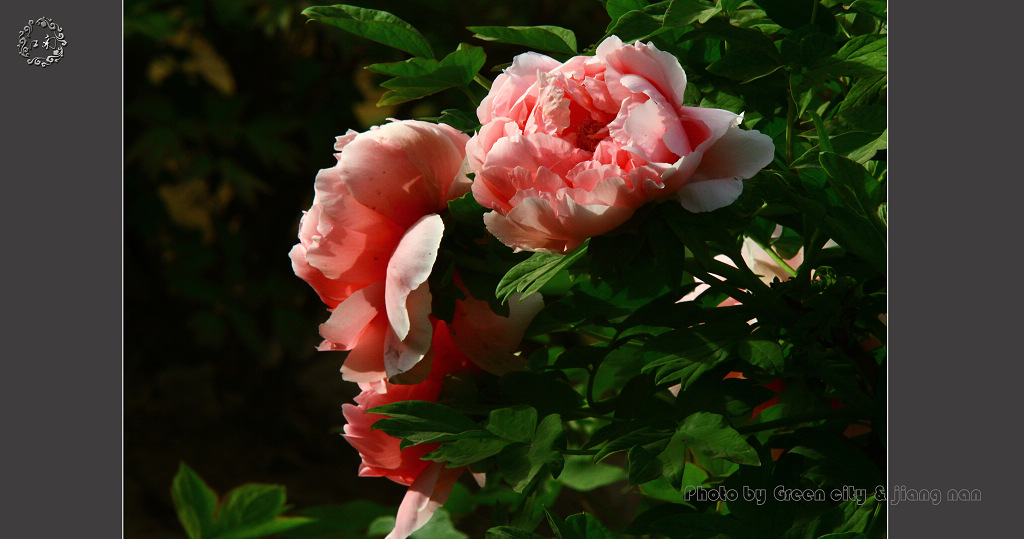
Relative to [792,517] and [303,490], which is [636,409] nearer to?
[792,517]

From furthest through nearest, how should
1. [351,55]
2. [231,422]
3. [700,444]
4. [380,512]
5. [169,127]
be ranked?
[231,422]
[351,55]
[169,127]
[380,512]
[700,444]

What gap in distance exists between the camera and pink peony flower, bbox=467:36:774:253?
230mm

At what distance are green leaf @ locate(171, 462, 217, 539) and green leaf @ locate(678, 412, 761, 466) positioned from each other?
0.31 metres

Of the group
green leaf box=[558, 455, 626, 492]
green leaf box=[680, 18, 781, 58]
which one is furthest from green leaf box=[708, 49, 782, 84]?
green leaf box=[558, 455, 626, 492]

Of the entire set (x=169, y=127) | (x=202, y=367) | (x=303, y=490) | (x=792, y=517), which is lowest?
(x=303, y=490)

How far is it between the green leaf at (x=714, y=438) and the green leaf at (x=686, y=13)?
125mm

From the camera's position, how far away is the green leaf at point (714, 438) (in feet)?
0.76

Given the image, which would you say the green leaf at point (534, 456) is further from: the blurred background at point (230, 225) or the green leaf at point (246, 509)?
the blurred background at point (230, 225)

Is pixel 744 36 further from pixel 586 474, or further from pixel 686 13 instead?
pixel 586 474

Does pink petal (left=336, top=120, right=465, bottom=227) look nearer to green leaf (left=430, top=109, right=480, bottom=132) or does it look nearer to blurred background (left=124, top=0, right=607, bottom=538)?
green leaf (left=430, top=109, right=480, bottom=132)

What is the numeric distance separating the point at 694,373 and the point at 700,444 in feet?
A: 0.08

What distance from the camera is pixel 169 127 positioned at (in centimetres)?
142
